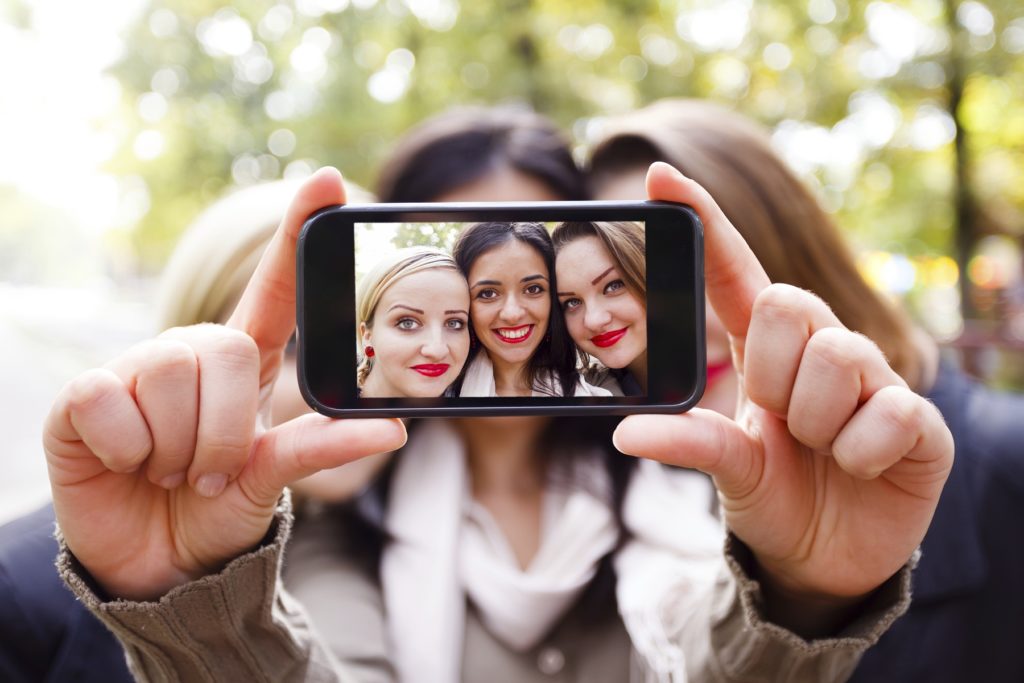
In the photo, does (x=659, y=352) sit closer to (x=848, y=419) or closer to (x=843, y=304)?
(x=848, y=419)

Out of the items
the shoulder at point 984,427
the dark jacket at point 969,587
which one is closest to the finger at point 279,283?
the dark jacket at point 969,587

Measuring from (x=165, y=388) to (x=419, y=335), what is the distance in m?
0.46

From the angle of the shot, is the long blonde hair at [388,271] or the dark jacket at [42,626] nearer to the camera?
the long blonde hair at [388,271]

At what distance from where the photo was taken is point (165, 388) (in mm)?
1241

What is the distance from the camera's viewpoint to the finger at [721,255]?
1395 millimetres

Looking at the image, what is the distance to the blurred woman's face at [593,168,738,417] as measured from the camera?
2324 mm

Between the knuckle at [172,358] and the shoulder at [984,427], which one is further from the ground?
the knuckle at [172,358]

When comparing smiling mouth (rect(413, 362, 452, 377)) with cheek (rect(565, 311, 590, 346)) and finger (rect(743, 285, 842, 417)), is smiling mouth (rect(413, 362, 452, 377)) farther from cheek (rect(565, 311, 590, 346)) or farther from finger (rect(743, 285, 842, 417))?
finger (rect(743, 285, 842, 417))

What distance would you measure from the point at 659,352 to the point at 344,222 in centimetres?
66

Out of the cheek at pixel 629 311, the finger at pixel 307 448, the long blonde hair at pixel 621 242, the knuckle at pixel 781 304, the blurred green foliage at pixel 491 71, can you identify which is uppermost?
the blurred green foliage at pixel 491 71

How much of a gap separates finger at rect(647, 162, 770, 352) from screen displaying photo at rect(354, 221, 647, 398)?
0.10 metres

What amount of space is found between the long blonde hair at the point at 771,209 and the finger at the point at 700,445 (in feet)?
3.58

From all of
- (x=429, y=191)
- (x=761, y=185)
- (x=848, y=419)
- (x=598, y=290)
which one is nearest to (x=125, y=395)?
(x=598, y=290)

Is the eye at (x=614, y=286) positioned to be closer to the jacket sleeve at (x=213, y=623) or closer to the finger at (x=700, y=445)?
the finger at (x=700, y=445)
